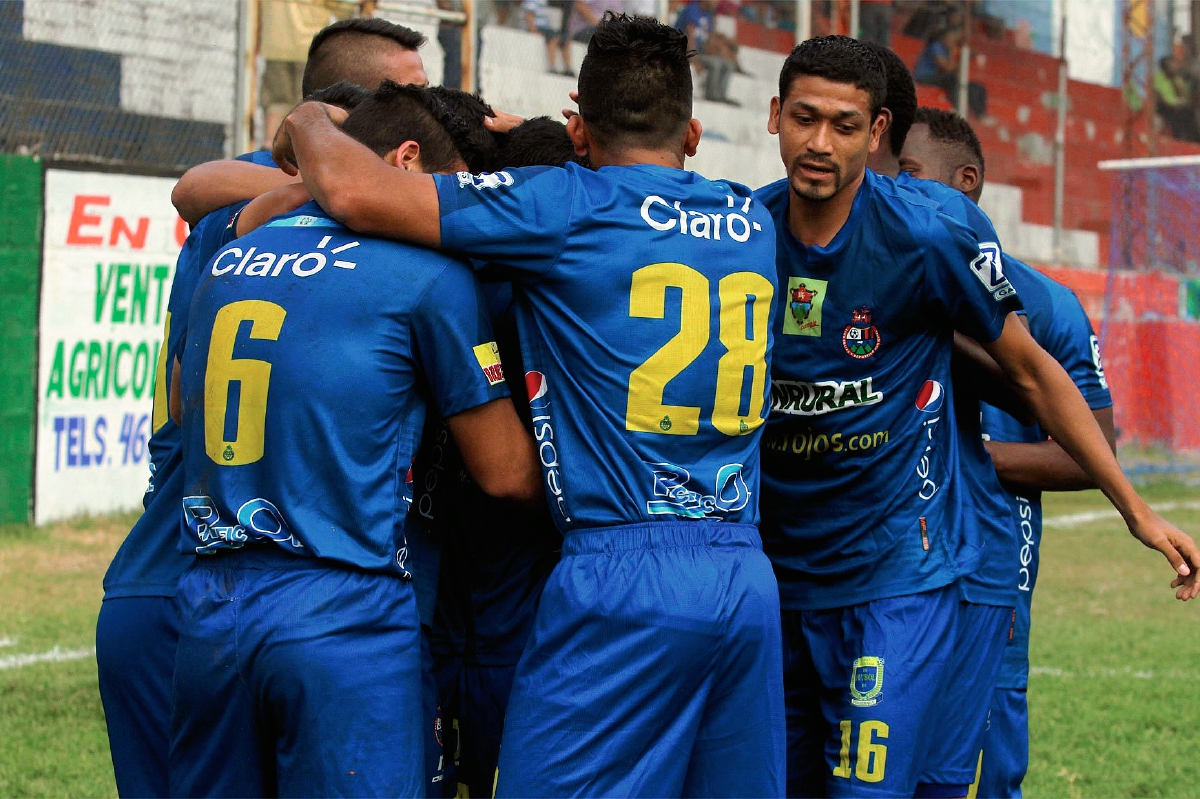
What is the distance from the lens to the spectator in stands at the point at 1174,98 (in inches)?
906

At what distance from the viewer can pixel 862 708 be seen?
382cm

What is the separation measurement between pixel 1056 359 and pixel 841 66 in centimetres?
135

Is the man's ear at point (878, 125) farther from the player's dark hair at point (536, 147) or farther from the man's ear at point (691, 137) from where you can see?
the player's dark hair at point (536, 147)

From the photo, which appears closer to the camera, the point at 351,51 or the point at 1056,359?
the point at 351,51

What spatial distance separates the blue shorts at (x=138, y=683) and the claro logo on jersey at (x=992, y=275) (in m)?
2.22

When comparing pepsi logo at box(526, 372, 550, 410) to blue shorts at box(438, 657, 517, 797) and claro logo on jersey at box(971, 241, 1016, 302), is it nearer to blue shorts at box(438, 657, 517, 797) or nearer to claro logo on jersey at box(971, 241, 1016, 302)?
blue shorts at box(438, 657, 517, 797)

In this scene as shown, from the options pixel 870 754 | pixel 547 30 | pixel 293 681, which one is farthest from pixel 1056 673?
pixel 547 30

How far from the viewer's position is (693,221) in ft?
10.7

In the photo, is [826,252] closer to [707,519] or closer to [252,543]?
[707,519]

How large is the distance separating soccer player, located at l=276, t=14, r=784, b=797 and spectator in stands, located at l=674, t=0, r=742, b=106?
1325 centimetres

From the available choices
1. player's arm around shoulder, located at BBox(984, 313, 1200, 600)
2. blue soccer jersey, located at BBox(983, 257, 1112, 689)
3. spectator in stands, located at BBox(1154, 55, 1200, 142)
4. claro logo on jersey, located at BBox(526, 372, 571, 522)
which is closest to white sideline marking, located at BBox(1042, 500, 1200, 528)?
blue soccer jersey, located at BBox(983, 257, 1112, 689)

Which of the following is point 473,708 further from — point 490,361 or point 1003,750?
point 1003,750

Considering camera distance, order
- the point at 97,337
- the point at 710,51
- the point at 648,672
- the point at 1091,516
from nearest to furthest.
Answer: the point at 648,672
the point at 97,337
the point at 1091,516
the point at 710,51

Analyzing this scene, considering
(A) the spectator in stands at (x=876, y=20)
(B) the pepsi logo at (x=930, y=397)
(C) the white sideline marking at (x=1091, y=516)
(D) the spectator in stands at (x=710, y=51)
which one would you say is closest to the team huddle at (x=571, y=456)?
(B) the pepsi logo at (x=930, y=397)
